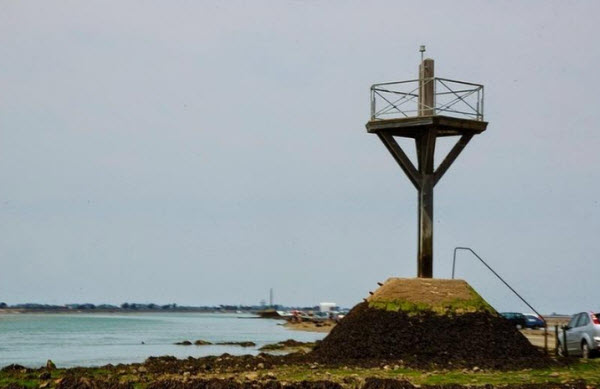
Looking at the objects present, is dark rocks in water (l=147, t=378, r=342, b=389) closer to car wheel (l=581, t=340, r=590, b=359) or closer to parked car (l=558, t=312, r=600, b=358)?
parked car (l=558, t=312, r=600, b=358)

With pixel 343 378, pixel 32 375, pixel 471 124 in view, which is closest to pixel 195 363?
pixel 32 375

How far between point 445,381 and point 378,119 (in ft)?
39.9

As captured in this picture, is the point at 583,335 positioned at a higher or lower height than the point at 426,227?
lower

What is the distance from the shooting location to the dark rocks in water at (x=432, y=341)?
30.4 m

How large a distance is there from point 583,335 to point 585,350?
529 mm

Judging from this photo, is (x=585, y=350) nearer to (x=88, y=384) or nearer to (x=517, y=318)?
(x=88, y=384)

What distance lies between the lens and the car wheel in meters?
32.6

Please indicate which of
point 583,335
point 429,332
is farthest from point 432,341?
point 583,335

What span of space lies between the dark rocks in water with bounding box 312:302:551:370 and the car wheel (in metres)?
2.02

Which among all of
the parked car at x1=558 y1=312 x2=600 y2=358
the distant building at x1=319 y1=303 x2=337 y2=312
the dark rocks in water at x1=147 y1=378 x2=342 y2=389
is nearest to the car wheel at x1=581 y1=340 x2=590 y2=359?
the parked car at x1=558 y1=312 x2=600 y2=358

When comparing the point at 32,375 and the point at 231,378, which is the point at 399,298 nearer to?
the point at 231,378

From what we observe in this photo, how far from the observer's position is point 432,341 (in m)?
31.2

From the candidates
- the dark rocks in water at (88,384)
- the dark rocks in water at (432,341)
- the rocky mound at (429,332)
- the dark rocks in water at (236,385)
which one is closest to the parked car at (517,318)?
the rocky mound at (429,332)

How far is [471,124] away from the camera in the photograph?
113 ft
